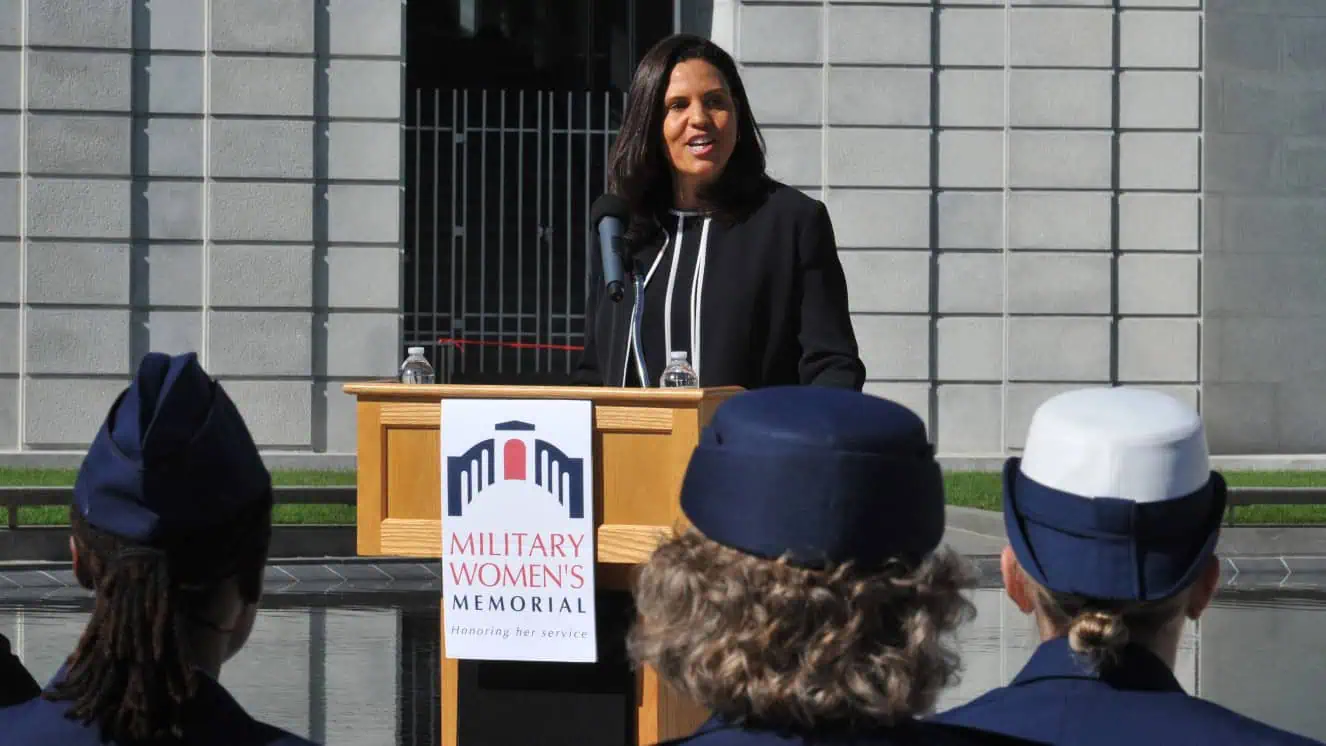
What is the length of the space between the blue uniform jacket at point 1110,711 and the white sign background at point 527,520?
1.54m

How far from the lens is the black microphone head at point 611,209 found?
4.82 meters

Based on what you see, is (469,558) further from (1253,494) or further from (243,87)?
(243,87)

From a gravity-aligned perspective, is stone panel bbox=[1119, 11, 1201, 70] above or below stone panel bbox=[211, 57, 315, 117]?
above

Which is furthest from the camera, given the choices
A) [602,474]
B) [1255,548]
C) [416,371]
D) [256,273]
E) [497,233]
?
Result: [497,233]

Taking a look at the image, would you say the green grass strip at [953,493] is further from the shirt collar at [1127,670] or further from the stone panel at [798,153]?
the shirt collar at [1127,670]

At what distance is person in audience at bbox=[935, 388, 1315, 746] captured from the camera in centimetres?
A: 280

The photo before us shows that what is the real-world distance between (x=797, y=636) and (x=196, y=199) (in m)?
16.5

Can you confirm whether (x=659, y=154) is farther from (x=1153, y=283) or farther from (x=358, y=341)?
(x=1153, y=283)

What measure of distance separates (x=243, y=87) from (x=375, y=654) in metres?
9.04

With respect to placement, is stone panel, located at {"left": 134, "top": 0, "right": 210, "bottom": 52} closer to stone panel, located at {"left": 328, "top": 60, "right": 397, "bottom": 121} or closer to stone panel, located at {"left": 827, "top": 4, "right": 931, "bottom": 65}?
stone panel, located at {"left": 328, "top": 60, "right": 397, "bottom": 121}

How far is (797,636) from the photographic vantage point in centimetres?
224

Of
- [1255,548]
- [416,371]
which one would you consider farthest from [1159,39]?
[416,371]

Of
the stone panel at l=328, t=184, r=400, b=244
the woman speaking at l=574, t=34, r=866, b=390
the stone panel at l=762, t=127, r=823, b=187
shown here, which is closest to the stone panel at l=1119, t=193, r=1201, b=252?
the stone panel at l=762, t=127, r=823, b=187

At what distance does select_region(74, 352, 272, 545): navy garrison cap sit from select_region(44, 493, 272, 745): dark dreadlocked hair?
23 mm
